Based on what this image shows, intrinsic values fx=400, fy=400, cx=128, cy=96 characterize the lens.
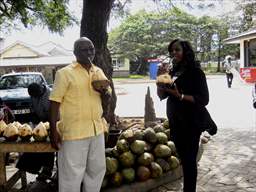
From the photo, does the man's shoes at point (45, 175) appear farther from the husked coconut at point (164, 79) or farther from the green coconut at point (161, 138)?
the husked coconut at point (164, 79)

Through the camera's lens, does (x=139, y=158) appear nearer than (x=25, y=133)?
No

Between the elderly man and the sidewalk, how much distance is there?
65.5 inches

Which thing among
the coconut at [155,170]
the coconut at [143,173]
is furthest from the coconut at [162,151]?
the coconut at [143,173]

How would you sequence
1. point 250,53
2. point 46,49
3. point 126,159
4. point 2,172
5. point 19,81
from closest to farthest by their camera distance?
1. point 2,172
2. point 126,159
3. point 19,81
4. point 250,53
5. point 46,49

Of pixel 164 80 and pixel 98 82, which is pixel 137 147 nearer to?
pixel 164 80

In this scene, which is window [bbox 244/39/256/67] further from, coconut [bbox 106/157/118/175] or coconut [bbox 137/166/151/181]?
coconut [bbox 106/157/118/175]

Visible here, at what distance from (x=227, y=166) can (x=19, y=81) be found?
860 cm

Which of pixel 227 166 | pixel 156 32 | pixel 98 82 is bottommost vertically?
pixel 227 166

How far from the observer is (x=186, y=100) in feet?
13.3

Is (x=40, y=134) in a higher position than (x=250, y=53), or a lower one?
lower

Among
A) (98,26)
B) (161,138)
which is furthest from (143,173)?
(98,26)

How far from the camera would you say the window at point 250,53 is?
26.3 meters

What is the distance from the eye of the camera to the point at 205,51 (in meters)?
54.7

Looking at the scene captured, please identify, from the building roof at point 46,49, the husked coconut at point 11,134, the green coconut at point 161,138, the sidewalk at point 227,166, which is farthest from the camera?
the building roof at point 46,49
